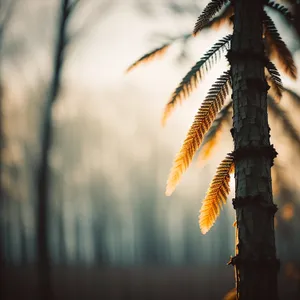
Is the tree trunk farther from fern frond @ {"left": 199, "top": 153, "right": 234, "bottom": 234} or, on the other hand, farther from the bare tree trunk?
the bare tree trunk

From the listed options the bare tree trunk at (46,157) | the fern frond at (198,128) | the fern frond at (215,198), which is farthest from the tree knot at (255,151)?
the bare tree trunk at (46,157)

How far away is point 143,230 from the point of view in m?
51.7

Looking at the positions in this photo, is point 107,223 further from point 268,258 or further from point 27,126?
point 268,258

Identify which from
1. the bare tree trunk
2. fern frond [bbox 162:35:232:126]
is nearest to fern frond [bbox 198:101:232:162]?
fern frond [bbox 162:35:232:126]

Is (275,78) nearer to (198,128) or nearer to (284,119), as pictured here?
(198,128)

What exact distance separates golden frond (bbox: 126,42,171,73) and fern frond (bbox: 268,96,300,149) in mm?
1062

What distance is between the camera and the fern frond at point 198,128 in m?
2.20

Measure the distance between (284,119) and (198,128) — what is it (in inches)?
46.5

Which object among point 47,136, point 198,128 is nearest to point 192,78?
point 198,128

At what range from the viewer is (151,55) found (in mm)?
2691

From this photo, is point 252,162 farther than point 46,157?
No

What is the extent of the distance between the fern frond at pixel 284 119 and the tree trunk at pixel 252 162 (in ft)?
3.43

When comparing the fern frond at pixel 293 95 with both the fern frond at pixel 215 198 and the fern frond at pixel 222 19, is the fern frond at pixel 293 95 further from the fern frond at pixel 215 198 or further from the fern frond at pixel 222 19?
the fern frond at pixel 215 198

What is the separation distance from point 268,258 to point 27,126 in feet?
70.6
